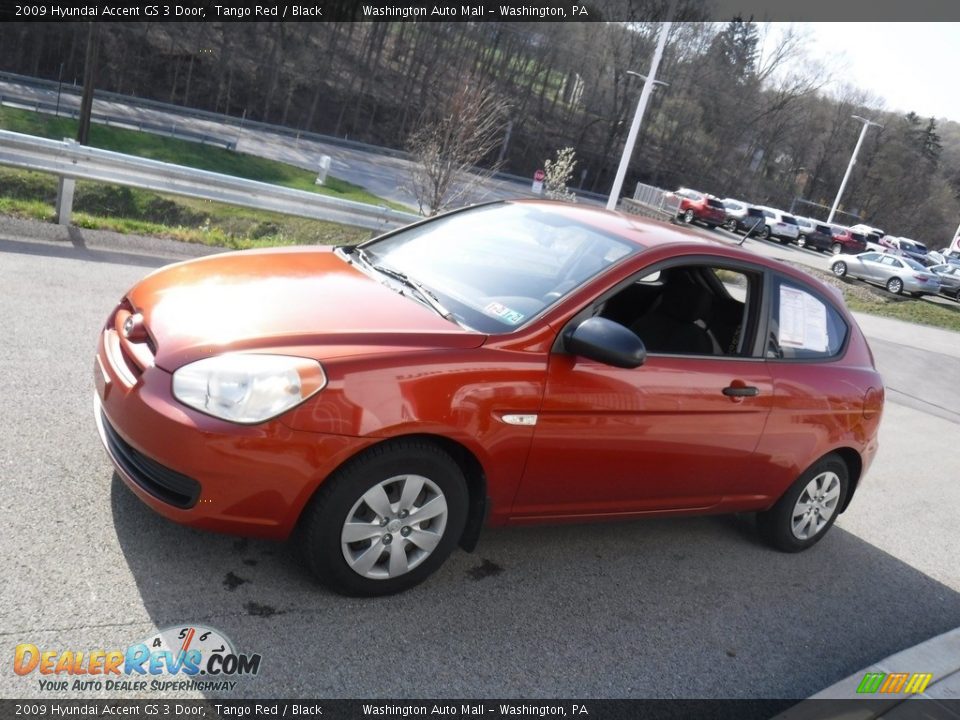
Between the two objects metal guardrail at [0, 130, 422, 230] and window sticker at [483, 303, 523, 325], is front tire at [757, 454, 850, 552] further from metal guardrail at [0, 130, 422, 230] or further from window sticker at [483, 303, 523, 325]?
metal guardrail at [0, 130, 422, 230]

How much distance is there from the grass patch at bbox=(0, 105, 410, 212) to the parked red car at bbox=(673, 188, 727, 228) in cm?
1826

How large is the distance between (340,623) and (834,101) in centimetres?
9792

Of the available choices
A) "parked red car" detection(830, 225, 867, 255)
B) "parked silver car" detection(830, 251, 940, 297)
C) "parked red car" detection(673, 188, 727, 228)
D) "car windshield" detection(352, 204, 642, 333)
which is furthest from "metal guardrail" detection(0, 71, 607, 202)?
"car windshield" detection(352, 204, 642, 333)

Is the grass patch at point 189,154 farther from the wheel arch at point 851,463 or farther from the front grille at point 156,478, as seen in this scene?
the front grille at point 156,478

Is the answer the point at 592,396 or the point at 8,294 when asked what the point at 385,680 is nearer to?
the point at 592,396

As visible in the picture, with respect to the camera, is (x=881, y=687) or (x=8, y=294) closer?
(x=881, y=687)

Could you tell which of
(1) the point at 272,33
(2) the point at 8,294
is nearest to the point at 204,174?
(2) the point at 8,294

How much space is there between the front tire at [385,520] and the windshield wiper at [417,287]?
664 mm

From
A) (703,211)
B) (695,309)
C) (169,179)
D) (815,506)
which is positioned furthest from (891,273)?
(695,309)

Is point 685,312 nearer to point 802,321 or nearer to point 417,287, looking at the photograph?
point 802,321

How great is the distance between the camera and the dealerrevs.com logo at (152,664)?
8.95 ft

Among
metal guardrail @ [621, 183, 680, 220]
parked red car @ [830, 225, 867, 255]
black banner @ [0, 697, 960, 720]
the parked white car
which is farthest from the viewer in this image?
parked red car @ [830, 225, 867, 255]

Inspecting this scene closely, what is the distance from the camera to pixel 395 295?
12.9 ft

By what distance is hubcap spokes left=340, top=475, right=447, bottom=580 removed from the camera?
3365 millimetres
